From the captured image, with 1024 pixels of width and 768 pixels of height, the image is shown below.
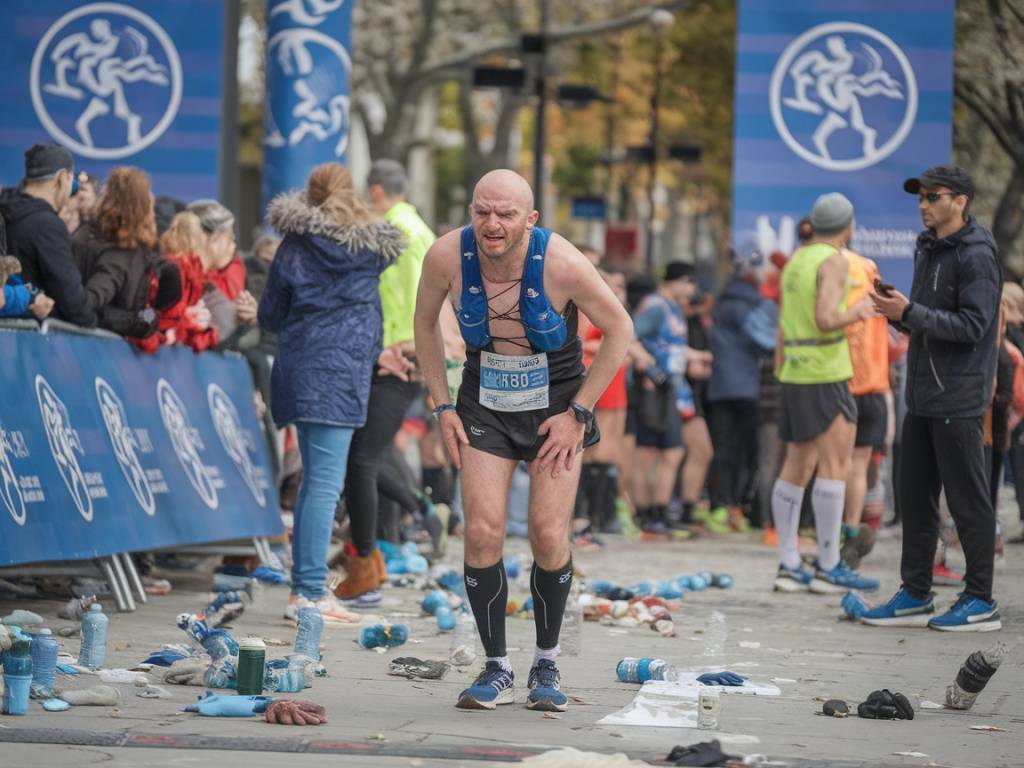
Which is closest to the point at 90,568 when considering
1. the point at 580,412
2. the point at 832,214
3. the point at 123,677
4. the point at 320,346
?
the point at 320,346

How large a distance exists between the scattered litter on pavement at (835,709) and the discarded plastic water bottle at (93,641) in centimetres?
276

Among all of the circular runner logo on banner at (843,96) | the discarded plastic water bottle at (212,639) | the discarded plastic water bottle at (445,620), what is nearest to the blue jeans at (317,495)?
the discarded plastic water bottle at (445,620)

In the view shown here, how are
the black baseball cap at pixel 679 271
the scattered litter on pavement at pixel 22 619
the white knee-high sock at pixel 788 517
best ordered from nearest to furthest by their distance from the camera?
the scattered litter on pavement at pixel 22 619 → the white knee-high sock at pixel 788 517 → the black baseball cap at pixel 679 271

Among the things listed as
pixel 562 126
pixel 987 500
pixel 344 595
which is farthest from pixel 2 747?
pixel 562 126

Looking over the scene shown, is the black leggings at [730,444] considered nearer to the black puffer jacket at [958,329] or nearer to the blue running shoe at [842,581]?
the blue running shoe at [842,581]

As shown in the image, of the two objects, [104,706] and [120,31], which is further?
[120,31]

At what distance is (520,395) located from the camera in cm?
746

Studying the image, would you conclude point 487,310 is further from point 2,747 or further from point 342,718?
point 2,747

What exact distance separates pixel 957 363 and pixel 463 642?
117 inches

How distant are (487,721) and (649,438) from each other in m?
10.6

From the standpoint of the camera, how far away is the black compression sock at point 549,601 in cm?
758

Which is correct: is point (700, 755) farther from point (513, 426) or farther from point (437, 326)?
point (437, 326)

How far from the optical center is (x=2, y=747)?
6.20m

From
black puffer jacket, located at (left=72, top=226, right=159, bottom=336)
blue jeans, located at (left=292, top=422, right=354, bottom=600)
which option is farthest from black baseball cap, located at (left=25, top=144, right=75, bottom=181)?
blue jeans, located at (left=292, top=422, right=354, bottom=600)
